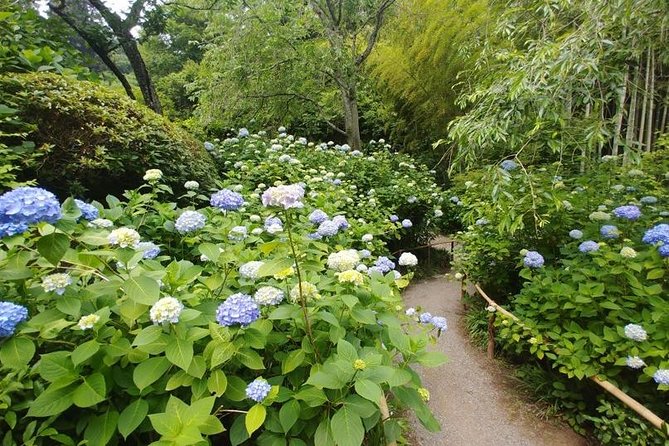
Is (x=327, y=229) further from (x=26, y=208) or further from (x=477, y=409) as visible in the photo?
(x=477, y=409)

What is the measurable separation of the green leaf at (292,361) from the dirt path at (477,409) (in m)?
1.23

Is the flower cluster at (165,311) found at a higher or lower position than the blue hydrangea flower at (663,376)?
higher

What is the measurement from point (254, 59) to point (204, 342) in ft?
17.4

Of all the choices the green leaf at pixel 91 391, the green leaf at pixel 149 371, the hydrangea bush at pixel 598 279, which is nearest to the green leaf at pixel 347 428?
the green leaf at pixel 149 371

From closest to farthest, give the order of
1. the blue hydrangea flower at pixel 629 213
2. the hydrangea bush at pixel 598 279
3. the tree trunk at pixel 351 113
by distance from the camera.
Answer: the hydrangea bush at pixel 598 279 < the blue hydrangea flower at pixel 629 213 < the tree trunk at pixel 351 113

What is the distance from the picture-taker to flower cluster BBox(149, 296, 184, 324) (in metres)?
0.78

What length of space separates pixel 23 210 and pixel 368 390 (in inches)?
33.3

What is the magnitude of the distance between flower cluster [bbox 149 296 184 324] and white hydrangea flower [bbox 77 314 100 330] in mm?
154

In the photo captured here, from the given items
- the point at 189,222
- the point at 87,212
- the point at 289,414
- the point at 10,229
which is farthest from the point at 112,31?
the point at 289,414

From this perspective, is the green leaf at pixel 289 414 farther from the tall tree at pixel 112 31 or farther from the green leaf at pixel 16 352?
the tall tree at pixel 112 31

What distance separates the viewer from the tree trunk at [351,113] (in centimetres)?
622

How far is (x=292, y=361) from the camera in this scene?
3.16ft

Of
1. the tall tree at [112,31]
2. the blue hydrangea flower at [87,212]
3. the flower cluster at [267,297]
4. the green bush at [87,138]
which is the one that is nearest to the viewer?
the flower cluster at [267,297]

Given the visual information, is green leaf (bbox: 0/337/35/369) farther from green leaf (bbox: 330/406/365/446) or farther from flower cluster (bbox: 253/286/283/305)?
green leaf (bbox: 330/406/365/446)
